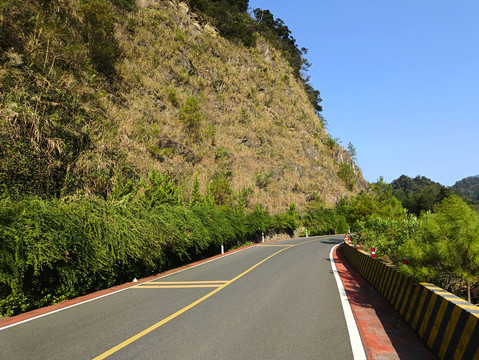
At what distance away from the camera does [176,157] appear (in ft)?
101

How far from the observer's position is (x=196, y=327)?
5176 millimetres

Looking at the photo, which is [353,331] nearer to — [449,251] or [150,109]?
[449,251]

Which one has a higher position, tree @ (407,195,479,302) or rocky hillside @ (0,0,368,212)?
rocky hillside @ (0,0,368,212)

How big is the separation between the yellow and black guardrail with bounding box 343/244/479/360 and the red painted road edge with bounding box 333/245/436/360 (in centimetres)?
15

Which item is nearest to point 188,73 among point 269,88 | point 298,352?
point 269,88

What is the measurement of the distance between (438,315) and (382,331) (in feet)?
3.81

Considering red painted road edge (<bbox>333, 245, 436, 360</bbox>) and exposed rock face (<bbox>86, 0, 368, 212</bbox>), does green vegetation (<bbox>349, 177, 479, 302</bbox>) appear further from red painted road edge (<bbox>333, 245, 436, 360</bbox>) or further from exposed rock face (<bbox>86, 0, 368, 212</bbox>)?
exposed rock face (<bbox>86, 0, 368, 212</bbox>)

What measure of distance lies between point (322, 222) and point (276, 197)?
28.8 ft

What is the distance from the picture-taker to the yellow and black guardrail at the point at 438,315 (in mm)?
3365

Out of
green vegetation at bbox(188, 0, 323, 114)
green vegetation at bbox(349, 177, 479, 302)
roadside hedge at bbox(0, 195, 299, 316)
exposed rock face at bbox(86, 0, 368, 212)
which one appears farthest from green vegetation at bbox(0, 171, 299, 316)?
green vegetation at bbox(188, 0, 323, 114)

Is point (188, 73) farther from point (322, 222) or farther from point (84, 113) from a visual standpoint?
Result: point (322, 222)

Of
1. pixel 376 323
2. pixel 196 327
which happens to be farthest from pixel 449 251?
pixel 196 327

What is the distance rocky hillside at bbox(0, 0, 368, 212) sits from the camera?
14.6 m

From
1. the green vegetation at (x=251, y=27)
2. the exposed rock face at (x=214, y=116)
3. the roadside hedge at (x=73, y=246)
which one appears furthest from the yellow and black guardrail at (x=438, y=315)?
the green vegetation at (x=251, y=27)
